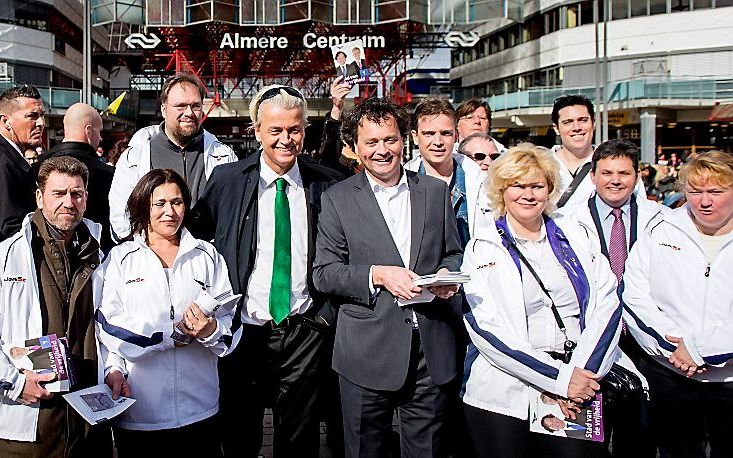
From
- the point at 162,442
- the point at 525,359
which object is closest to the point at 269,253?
the point at 162,442

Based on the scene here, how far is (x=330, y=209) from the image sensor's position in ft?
13.6

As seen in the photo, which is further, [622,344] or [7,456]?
[622,344]

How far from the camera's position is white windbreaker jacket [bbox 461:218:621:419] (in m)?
3.59

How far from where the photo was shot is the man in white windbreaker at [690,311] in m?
4.00

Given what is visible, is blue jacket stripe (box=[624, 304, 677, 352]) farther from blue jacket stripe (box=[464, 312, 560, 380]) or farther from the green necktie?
the green necktie

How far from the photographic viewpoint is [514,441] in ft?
12.1

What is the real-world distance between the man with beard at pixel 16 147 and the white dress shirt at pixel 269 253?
1634 millimetres

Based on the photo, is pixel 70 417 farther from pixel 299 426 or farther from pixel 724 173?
pixel 724 173

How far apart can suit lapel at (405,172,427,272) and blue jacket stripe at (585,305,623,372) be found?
3.40 ft

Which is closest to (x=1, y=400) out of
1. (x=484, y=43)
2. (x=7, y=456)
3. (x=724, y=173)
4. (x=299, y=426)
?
(x=7, y=456)

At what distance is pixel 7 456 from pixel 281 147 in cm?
227

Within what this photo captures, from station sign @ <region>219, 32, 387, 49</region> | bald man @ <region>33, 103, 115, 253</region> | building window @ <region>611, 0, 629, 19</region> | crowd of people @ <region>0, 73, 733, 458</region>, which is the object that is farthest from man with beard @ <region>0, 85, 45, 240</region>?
building window @ <region>611, 0, 629, 19</region>

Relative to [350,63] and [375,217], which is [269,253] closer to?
[375,217]

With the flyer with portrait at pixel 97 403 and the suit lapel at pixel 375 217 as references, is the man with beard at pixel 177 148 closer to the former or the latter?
the suit lapel at pixel 375 217
